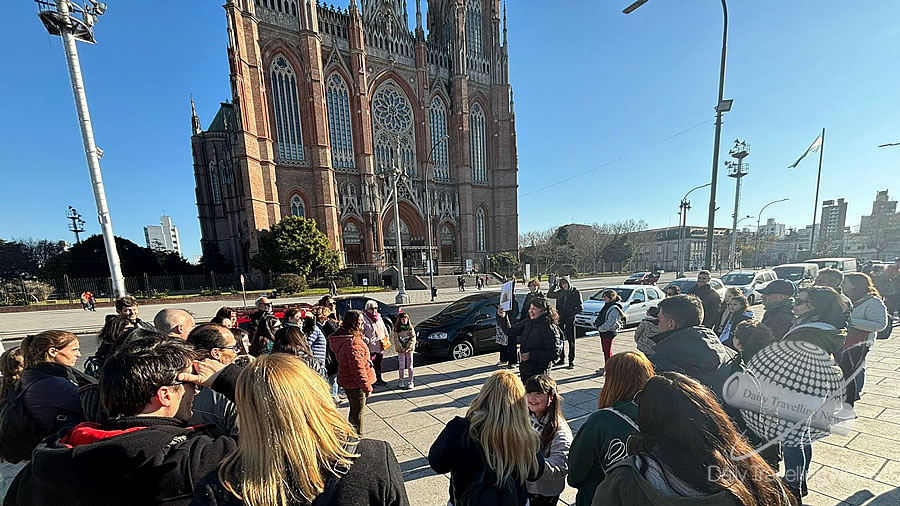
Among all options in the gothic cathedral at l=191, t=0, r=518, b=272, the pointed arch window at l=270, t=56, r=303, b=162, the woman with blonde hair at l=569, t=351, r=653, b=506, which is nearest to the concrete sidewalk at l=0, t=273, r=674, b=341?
the gothic cathedral at l=191, t=0, r=518, b=272

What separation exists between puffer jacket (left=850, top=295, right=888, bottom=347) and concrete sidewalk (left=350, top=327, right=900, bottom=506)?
3.79 ft

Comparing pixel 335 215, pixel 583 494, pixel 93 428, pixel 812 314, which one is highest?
pixel 335 215

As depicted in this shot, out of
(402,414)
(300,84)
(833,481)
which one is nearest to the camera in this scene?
(833,481)

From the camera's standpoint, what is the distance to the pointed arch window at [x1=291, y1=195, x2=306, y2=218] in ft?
104

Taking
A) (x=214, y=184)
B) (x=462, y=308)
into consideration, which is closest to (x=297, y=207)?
(x=214, y=184)

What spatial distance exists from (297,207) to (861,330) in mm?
34847

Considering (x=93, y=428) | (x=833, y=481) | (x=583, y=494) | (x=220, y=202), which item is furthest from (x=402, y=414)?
(x=220, y=202)

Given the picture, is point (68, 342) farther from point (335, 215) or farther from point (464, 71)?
point (464, 71)

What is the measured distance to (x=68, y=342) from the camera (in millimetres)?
2652

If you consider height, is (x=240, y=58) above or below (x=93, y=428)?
above

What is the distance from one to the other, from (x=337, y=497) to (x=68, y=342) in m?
3.20

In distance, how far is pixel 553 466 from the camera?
217 centimetres

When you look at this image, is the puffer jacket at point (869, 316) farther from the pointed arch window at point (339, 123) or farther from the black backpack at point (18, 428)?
the pointed arch window at point (339, 123)

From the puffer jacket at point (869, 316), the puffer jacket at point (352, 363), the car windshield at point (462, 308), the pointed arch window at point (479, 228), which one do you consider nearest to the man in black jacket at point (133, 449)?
the puffer jacket at point (352, 363)
